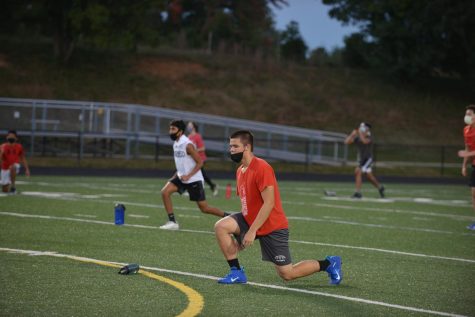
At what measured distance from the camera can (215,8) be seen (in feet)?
200

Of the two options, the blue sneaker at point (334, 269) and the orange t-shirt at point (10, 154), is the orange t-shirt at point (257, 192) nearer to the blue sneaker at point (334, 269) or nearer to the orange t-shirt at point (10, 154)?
the blue sneaker at point (334, 269)

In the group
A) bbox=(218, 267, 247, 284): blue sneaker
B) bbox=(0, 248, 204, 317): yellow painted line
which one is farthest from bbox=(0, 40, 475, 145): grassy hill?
bbox=(218, 267, 247, 284): blue sneaker

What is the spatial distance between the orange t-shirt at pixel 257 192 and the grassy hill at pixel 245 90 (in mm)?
35855

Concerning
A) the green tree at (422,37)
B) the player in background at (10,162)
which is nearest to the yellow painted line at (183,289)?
the player in background at (10,162)

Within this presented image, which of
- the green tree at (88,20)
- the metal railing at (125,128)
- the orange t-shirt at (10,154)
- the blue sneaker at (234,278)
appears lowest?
the blue sneaker at (234,278)

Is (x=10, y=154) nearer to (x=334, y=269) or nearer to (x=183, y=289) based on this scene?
(x=183, y=289)

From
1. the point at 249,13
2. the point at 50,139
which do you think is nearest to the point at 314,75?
the point at 249,13

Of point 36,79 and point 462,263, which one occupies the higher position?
point 36,79

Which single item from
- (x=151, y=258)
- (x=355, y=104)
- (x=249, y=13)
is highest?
(x=249, y=13)

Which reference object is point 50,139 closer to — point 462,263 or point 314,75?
point 314,75

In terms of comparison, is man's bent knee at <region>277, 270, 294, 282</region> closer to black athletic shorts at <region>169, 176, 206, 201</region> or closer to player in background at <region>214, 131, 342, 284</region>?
player in background at <region>214, 131, 342, 284</region>

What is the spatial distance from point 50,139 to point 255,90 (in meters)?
16.8

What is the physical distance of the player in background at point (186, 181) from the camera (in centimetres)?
1382

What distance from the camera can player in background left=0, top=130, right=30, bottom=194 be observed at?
1950 centimetres
